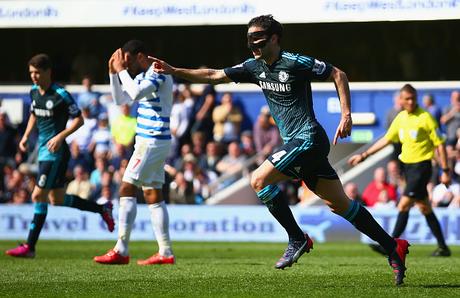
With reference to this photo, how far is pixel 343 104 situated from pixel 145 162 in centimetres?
344

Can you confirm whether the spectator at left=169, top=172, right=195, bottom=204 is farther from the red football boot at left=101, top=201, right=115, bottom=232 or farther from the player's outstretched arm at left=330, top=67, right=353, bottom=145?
the player's outstretched arm at left=330, top=67, right=353, bottom=145

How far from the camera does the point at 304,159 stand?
9102 millimetres

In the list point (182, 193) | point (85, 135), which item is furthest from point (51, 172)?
point (85, 135)

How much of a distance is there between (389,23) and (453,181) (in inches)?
146

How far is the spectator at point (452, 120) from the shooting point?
19656 millimetres

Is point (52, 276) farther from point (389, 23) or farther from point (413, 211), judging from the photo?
point (389, 23)

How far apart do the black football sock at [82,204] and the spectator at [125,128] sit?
7743 mm

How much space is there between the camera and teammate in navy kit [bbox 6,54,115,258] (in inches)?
508

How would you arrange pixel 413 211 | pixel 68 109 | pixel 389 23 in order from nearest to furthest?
pixel 68 109, pixel 413 211, pixel 389 23

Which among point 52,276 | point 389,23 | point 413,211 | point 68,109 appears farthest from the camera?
point 389,23

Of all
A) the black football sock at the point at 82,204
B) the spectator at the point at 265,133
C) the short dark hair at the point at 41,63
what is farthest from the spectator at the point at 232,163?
the short dark hair at the point at 41,63

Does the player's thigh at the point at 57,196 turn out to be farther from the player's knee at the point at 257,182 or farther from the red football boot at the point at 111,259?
the player's knee at the point at 257,182

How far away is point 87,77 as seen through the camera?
22438 millimetres

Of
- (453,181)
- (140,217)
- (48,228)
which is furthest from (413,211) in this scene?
(48,228)
